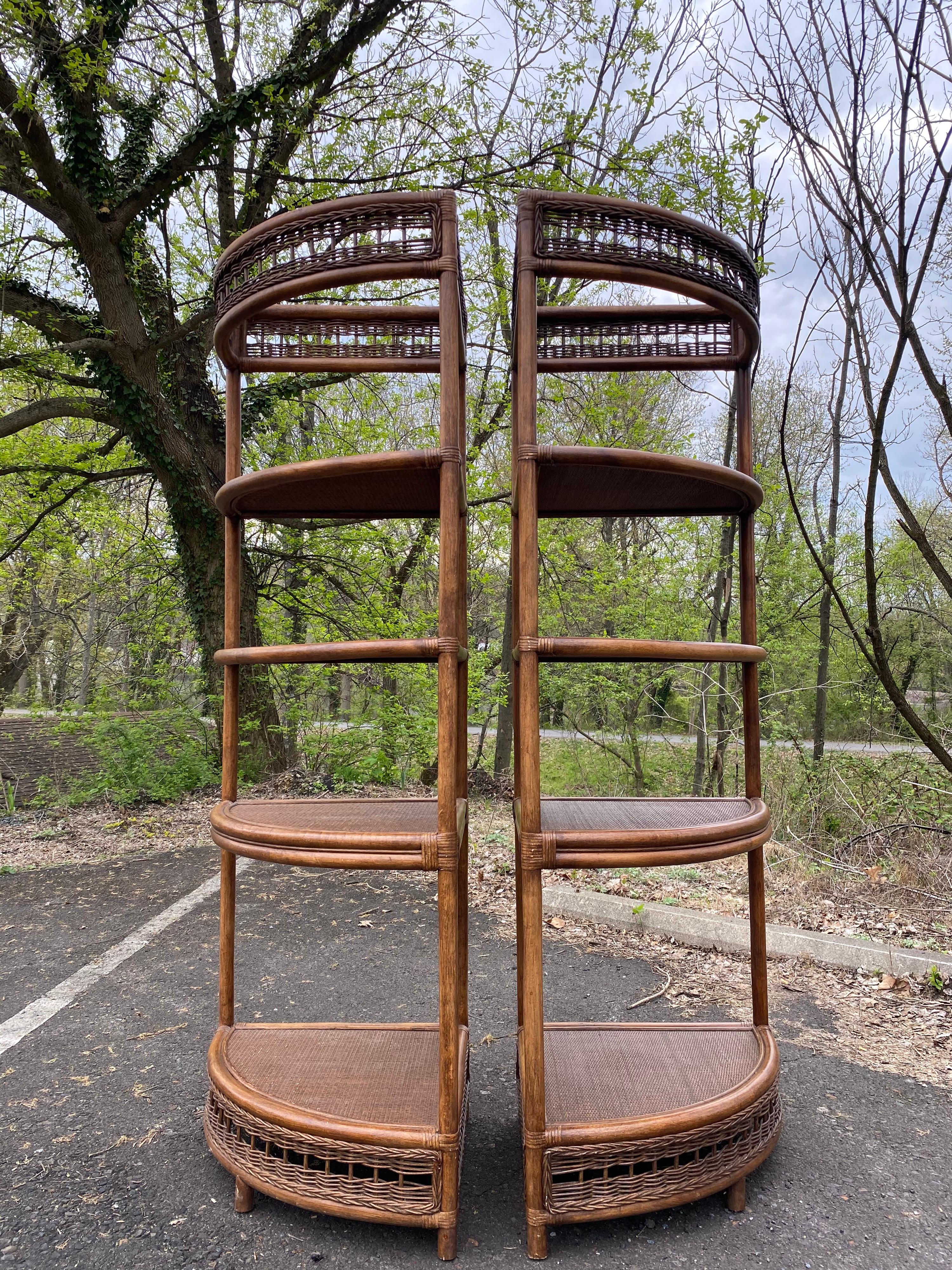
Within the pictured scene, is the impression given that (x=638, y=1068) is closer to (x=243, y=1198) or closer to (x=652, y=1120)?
(x=652, y=1120)

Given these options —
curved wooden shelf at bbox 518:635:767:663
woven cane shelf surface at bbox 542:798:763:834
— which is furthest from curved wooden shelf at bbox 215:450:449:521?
woven cane shelf surface at bbox 542:798:763:834

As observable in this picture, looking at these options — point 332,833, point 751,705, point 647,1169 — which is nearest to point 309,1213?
point 647,1169

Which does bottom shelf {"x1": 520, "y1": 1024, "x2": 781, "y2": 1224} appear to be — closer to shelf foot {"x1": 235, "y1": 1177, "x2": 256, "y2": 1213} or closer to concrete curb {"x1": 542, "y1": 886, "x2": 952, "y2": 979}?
shelf foot {"x1": 235, "y1": 1177, "x2": 256, "y2": 1213}

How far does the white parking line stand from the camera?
2635 millimetres

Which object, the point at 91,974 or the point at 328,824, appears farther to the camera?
the point at 91,974

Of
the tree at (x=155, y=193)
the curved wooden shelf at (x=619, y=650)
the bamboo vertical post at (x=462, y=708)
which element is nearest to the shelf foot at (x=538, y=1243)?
the bamboo vertical post at (x=462, y=708)

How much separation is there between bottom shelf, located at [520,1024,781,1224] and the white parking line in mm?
1702

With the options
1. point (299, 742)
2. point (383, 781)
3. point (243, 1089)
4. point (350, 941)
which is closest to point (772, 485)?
point (383, 781)

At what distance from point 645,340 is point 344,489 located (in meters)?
1.00

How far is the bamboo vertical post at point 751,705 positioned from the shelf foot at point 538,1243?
0.80 meters

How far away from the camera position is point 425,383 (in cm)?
857

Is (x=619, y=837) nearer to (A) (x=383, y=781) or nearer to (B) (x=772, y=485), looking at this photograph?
(A) (x=383, y=781)

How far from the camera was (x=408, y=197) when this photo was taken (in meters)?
1.68

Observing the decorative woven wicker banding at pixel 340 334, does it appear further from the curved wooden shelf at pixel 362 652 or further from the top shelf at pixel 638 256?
the curved wooden shelf at pixel 362 652
